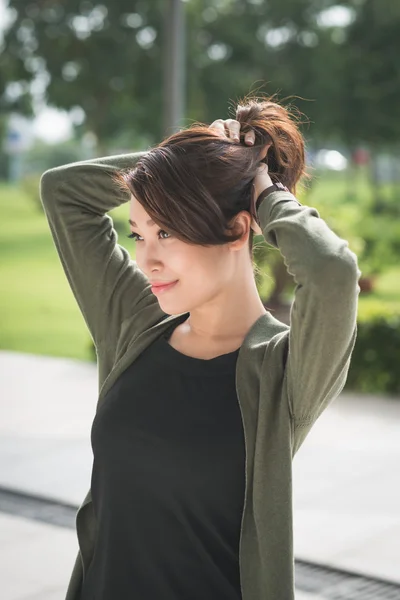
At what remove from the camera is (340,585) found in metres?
3.70

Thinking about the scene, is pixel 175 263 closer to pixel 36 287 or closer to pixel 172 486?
pixel 172 486

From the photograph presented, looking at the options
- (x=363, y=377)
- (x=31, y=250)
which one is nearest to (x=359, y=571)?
(x=363, y=377)

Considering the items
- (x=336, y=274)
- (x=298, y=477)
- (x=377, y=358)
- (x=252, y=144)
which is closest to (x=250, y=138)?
(x=252, y=144)

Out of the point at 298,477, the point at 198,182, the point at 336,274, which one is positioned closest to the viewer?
the point at 336,274

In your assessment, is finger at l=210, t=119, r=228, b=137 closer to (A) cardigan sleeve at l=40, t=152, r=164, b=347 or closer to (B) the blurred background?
(A) cardigan sleeve at l=40, t=152, r=164, b=347

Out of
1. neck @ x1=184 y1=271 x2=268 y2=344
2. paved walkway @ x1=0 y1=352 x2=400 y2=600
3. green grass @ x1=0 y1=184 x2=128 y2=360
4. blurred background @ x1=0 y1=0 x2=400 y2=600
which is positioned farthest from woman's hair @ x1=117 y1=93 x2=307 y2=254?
green grass @ x1=0 y1=184 x2=128 y2=360

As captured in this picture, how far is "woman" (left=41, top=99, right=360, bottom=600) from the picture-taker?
1608mm

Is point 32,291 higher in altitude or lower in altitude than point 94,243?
lower

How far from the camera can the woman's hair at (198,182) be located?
1673 millimetres

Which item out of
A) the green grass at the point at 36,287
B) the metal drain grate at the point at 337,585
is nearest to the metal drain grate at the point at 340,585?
the metal drain grate at the point at 337,585

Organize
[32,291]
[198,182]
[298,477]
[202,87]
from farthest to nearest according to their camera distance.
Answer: [32,291] → [202,87] → [298,477] → [198,182]

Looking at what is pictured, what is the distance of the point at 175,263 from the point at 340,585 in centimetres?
230

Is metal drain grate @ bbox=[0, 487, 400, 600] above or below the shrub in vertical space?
below

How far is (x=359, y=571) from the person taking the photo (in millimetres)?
3809
